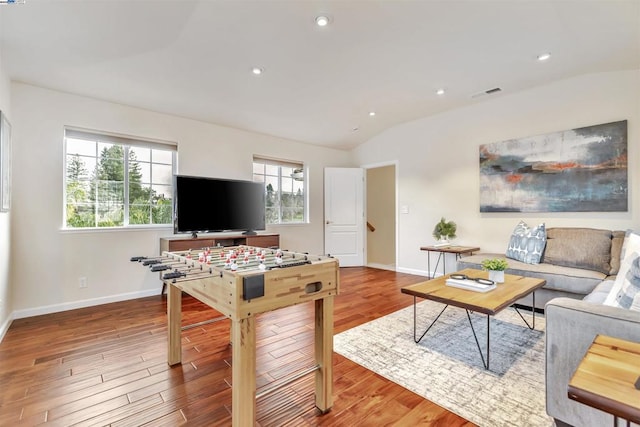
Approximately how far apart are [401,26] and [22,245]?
436 centimetres

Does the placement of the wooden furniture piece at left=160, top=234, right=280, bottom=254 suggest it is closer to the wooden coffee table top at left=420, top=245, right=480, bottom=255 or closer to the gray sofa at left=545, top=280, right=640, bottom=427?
the wooden coffee table top at left=420, top=245, right=480, bottom=255

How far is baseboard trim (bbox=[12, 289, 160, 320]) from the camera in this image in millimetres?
2996

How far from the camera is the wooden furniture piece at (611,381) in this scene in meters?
0.67

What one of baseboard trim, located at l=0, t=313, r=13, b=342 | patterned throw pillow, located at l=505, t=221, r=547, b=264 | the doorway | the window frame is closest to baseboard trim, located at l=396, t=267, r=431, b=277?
the doorway

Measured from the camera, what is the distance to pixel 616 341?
1.00 m

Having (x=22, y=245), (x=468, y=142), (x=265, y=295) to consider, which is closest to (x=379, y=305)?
(x=265, y=295)

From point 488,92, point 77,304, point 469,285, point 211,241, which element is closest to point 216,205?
point 211,241

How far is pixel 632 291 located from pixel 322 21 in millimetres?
2742

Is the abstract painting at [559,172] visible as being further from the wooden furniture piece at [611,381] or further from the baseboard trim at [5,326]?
the baseboard trim at [5,326]

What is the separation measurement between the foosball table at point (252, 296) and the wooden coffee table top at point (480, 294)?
0.96 metres

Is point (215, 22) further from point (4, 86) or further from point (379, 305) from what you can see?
point (379, 305)

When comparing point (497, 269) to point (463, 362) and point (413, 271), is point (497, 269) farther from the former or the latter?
point (413, 271)

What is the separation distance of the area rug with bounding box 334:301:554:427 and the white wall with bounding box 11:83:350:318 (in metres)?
2.83

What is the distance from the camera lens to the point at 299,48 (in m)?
2.77
